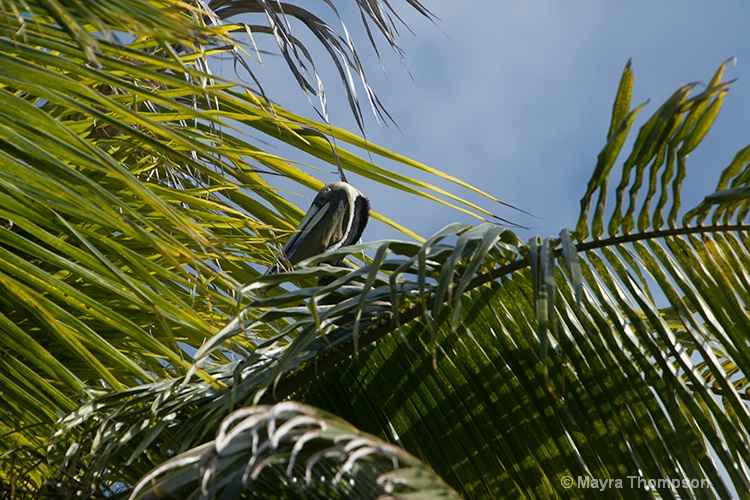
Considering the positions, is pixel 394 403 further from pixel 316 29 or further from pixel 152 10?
pixel 316 29

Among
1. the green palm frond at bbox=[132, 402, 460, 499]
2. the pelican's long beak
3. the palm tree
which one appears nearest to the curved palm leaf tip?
the pelican's long beak

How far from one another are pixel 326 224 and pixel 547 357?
731mm

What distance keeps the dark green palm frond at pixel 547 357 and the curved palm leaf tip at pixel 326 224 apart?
544mm

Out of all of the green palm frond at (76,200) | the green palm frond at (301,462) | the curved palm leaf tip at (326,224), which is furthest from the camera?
the curved palm leaf tip at (326,224)

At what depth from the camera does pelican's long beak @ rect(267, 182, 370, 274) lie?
174 cm

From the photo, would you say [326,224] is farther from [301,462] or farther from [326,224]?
[301,462]

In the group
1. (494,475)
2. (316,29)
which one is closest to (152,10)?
(494,475)

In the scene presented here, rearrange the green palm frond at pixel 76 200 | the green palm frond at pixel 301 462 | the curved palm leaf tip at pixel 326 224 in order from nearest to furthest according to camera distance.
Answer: the green palm frond at pixel 301 462 → the green palm frond at pixel 76 200 → the curved palm leaf tip at pixel 326 224

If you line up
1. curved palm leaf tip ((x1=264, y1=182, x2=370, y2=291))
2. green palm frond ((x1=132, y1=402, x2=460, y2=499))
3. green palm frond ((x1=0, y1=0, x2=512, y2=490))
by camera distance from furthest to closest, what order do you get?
curved palm leaf tip ((x1=264, y1=182, x2=370, y2=291)) → green palm frond ((x1=0, y1=0, x2=512, y2=490)) → green palm frond ((x1=132, y1=402, x2=460, y2=499))

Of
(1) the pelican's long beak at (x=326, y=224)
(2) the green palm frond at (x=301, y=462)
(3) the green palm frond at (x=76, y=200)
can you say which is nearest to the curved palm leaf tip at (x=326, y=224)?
(1) the pelican's long beak at (x=326, y=224)

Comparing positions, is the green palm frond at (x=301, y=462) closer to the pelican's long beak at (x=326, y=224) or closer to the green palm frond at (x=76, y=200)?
the green palm frond at (x=76, y=200)

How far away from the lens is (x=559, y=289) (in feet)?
3.65

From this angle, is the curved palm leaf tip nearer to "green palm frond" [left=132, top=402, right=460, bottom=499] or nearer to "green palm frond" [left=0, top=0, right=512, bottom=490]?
"green palm frond" [left=0, top=0, right=512, bottom=490]

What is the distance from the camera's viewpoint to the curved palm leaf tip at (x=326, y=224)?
1.74m
